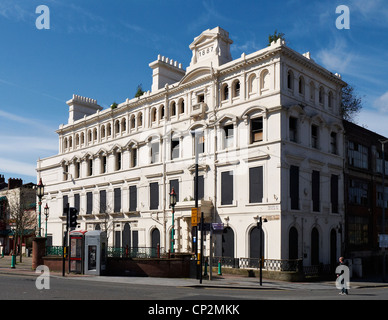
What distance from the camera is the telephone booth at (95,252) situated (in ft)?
93.5

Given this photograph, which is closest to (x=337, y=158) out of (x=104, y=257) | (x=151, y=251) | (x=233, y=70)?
(x=233, y=70)

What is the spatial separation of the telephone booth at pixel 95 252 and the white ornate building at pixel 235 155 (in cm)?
815

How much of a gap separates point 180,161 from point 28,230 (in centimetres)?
2882

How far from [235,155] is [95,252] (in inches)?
500

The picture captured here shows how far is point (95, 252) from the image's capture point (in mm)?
28969

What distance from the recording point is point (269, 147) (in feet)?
109

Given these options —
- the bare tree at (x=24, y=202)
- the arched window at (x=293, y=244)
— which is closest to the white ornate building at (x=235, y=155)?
the arched window at (x=293, y=244)

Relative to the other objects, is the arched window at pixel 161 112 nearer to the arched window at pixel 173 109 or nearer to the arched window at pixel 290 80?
the arched window at pixel 173 109

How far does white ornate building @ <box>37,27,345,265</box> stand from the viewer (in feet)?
109

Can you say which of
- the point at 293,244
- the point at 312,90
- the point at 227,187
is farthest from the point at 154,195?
the point at 312,90

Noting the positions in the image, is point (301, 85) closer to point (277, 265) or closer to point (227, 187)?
point (227, 187)

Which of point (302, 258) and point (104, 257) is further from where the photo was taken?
point (302, 258)
